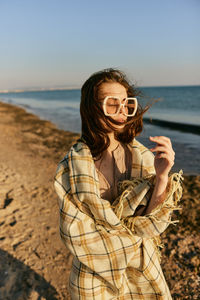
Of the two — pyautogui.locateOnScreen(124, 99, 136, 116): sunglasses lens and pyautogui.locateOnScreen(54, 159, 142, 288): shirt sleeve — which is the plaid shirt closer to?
pyautogui.locateOnScreen(54, 159, 142, 288): shirt sleeve

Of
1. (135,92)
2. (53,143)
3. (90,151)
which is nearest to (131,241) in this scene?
(90,151)

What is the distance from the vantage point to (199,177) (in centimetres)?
579

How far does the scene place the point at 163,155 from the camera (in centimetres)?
122

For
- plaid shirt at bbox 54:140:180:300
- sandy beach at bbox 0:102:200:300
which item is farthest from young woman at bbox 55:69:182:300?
sandy beach at bbox 0:102:200:300

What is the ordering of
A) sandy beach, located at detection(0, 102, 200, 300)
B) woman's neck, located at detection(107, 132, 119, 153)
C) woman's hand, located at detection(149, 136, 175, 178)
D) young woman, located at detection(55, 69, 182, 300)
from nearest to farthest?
woman's hand, located at detection(149, 136, 175, 178), young woman, located at detection(55, 69, 182, 300), woman's neck, located at detection(107, 132, 119, 153), sandy beach, located at detection(0, 102, 200, 300)

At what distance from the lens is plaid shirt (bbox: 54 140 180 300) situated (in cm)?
136

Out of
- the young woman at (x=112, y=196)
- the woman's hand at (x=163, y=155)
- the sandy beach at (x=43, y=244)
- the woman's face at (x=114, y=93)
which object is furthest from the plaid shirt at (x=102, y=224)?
the sandy beach at (x=43, y=244)

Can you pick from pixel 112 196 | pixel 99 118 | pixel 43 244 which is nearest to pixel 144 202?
pixel 112 196

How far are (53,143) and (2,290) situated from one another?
7.09m

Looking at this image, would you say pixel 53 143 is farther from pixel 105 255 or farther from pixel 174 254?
pixel 105 255

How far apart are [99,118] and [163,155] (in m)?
0.45

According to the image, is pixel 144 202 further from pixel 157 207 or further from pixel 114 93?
pixel 114 93

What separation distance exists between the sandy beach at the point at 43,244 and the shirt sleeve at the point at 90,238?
5.32ft

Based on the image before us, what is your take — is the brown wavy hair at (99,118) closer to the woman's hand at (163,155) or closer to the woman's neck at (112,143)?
the woman's neck at (112,143)
